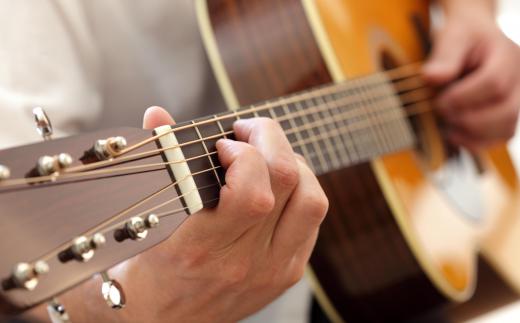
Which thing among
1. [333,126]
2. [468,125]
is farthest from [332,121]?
[468,125]

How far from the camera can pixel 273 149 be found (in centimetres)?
52

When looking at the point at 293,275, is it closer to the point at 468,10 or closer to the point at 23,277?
the point at 23,277

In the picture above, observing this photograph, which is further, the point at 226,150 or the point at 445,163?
the point at 445,163

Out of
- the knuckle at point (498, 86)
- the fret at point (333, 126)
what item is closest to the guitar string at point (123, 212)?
the fret at point (333, 126)

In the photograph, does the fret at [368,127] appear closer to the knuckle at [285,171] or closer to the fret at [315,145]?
the fret at [315,145]

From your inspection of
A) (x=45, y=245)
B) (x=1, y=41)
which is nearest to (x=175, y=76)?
(x=1, y=41)

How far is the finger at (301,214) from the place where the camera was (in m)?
0.56

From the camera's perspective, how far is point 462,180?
1.02 metres

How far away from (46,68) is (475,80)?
60 cm

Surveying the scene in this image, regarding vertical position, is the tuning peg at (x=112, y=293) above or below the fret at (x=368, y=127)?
below

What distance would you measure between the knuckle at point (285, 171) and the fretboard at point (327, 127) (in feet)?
0.14

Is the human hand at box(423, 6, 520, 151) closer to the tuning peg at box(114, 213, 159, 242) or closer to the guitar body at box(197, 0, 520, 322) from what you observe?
the guitar body at box(197, 0, 520, 322)

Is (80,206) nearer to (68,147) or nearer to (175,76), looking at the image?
(68,147)

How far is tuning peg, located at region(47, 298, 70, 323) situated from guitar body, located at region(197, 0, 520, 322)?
0.42m
